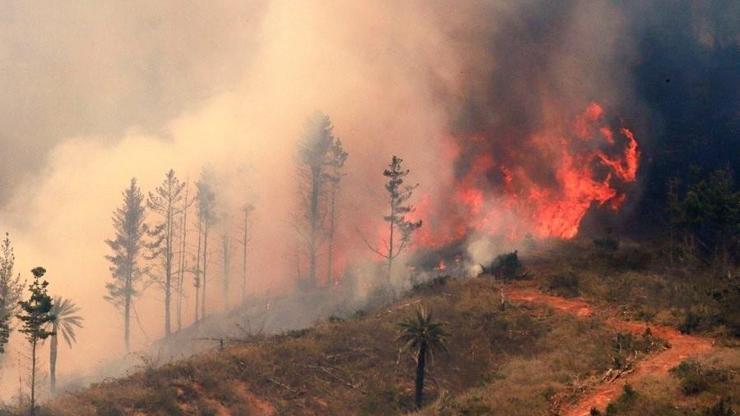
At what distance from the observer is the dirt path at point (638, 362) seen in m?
28.5

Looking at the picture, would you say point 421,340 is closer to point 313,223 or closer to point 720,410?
point 720,410

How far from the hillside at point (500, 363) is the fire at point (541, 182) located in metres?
19.2

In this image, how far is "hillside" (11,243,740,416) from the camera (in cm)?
2928

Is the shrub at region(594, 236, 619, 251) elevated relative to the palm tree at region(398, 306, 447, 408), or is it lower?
elevated

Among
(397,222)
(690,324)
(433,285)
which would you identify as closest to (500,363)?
(690,324)

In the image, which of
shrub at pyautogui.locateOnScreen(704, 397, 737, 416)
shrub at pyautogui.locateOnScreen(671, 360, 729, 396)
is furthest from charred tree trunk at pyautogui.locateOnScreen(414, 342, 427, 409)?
shrub at pyautogui.locateOnScreen(704, 397, 737, 416)

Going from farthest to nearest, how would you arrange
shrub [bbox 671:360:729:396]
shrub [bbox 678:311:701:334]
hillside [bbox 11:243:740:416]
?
shrub [bbox 678:311:701:334], hillside [bbox 11:243:740:416], shrub [bbox 671:360:729:396]

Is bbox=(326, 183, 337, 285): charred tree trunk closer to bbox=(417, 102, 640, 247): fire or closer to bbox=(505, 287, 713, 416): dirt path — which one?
bbox=(417, 102, 640, 247): fire

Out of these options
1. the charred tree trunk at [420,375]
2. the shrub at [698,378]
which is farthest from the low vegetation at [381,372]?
the shrub at [698,378]

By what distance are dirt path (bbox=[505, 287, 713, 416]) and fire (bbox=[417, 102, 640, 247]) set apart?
24.6 m

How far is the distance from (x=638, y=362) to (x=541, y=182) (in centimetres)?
4354

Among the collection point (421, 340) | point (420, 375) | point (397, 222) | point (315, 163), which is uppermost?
point (315, 163)

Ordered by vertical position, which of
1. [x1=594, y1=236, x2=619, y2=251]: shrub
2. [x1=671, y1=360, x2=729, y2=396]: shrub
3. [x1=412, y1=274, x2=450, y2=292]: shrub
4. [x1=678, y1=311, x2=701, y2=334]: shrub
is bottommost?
[x1=671, y1=360, x2=729, y2=396]: shrub

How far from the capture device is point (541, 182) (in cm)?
7400
